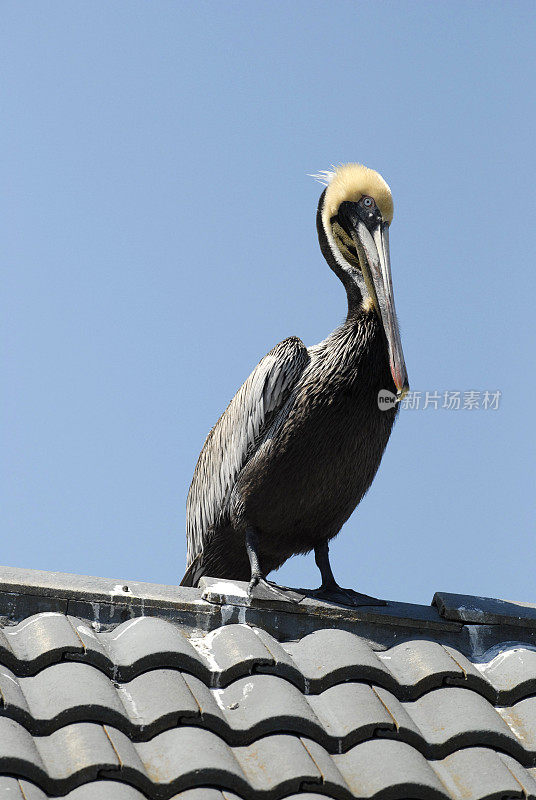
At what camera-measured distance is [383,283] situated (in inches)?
182

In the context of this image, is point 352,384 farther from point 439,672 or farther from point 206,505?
point 439,672

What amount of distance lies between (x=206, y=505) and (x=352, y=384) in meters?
1.11

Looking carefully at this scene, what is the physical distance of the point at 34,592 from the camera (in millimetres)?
3016

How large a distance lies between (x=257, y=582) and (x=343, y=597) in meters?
0.34

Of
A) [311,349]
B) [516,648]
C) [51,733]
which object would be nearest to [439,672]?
[516,648]

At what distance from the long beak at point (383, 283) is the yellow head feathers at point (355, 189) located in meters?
0.12

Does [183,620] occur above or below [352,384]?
below

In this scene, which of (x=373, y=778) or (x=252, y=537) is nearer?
(x=373, y=778)

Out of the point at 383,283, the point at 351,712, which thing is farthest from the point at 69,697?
the point at 383,283

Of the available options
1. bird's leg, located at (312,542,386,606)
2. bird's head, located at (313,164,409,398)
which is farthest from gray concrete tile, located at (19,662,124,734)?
bird's head, located at (313,164,409,398)

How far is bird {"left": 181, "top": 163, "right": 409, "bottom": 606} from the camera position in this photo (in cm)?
427

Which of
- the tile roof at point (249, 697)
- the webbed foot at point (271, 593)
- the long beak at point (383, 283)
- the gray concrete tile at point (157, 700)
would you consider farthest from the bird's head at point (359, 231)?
the gray concrete tile at point (157, 700)

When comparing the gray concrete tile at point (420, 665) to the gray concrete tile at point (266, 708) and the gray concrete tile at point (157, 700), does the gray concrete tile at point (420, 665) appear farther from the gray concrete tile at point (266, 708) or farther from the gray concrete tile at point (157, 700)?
the gray concrete tile at point (157, 700)

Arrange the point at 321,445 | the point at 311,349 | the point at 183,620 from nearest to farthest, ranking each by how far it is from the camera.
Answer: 1. the point at 183,620
2. the point at 321,445
3. the point at 311,349
